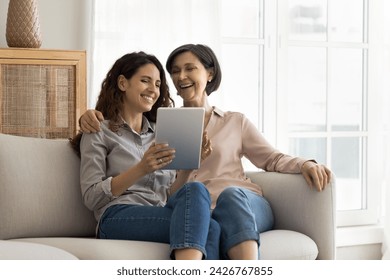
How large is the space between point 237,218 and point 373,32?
7.45 ft

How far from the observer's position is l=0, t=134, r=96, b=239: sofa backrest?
2.66 metres

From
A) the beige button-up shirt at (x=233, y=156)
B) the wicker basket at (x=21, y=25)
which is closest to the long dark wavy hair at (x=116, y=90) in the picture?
the beige button-up shirt at (x=233, y=156)

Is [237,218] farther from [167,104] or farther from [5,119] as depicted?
[5,119]

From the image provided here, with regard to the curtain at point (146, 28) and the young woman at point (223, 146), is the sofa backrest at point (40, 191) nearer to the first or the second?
the young woman at point (223, 146)

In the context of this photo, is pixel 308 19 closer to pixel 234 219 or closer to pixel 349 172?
pixel 349 172

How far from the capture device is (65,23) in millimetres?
3783

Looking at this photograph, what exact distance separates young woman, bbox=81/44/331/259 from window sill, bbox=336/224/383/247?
129 cm

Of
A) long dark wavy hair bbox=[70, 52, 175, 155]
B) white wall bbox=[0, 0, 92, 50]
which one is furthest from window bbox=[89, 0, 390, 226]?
long dark wavy hair bbox=[70, 52, 175, 155]

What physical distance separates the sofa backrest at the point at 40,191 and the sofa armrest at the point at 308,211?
752 millimetres

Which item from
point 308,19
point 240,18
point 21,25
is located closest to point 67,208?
point 21,25

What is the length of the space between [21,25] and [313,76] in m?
1.73

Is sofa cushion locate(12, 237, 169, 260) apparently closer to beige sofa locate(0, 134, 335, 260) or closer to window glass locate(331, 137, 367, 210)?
beige sofa locate(0, 134, 335, 260)

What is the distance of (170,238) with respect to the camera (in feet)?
7.80
